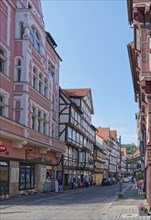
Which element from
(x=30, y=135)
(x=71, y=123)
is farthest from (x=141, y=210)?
(x=71, y=123)

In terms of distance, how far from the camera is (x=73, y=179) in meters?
54.4

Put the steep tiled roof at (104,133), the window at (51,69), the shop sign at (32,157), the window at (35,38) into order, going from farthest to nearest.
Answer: the steep tiled roof at (104,133)
the window at (51,69)
the window at (35,38)
the shop sign at (32,157)

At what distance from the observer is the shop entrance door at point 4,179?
27.9 meters

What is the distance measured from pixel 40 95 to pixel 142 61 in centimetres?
2025

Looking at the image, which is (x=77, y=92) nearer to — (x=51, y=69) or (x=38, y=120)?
(x=51, y=69)

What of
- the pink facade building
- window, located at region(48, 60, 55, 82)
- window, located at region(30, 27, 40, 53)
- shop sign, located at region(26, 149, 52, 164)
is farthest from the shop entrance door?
window, located at region(48, 60, 55, 82)

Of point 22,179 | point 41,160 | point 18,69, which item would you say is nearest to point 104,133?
point 41,160

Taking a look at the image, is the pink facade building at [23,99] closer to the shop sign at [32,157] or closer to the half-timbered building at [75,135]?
the shop sign at [32,157]

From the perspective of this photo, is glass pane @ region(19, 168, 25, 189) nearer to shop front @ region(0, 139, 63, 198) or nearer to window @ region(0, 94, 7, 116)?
shop front @ region(0, 139, 63, 198)

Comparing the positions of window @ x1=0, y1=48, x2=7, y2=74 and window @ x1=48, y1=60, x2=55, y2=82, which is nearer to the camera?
window @ x1=0, y1=48, x2=7, y2=74

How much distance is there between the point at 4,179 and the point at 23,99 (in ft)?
22.1

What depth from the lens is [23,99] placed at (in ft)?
103

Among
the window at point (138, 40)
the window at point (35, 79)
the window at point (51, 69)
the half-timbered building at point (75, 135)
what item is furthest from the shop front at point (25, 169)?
the window at point (138, 40)

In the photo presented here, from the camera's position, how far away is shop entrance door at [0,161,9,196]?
91.5 feet
